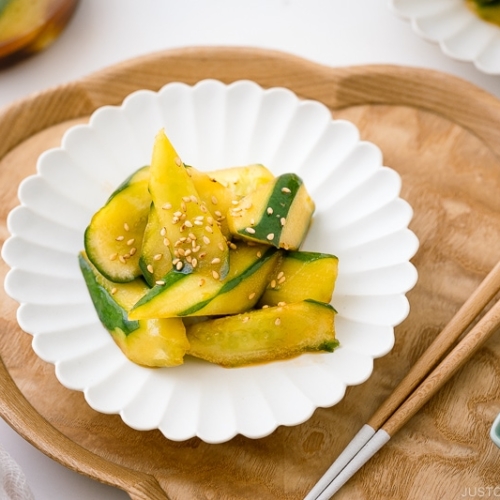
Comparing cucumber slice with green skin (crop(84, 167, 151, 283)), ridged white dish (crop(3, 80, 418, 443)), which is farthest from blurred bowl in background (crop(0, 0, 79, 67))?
cucumber slice with green skin (crop(84, 167, 151, 283))

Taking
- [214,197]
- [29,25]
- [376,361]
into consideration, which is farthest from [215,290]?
[29,25]

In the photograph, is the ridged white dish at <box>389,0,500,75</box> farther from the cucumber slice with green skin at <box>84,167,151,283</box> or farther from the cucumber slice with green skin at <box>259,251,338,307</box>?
the cucumber slice with green skin at <box>84,167,151,283</box>

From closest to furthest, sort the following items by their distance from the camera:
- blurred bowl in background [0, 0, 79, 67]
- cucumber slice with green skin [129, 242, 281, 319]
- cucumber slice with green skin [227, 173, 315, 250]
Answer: cucumber slice with green skin [129, 242, 281, 319], cucumber slice with green skin [227, 173, 315, 250], blurred bowl in background [0, 0, 79, 67]

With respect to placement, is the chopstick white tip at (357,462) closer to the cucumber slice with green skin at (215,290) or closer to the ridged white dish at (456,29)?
the cucumber slice with green skin at (215,290)

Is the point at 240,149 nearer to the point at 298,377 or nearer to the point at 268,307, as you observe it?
the point at 268,307

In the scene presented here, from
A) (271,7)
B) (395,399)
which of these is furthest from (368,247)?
(271,7)

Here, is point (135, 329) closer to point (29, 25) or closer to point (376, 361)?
point (376, 361)

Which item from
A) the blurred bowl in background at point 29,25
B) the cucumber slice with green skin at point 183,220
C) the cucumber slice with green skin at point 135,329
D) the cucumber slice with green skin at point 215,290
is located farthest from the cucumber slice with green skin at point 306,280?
the blurred bowl in background at point 29,25
